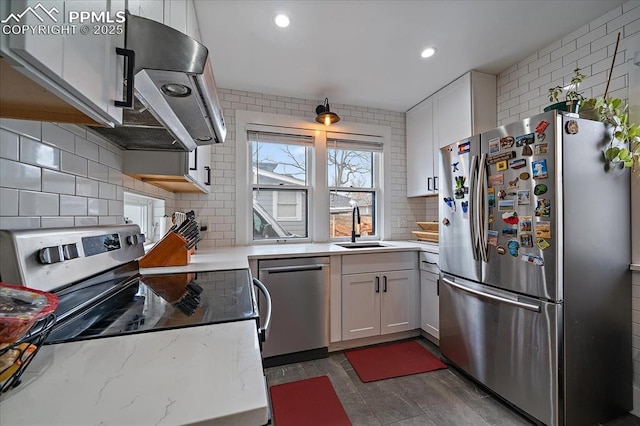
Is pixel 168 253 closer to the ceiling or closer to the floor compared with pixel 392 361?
closer to the ceiling

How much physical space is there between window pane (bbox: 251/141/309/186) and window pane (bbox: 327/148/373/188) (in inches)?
12.9

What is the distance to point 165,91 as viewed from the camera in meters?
0.94

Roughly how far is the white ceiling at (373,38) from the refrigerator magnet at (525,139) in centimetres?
88

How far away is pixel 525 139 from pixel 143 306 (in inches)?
80.9

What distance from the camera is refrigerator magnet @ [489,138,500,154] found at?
168 cm

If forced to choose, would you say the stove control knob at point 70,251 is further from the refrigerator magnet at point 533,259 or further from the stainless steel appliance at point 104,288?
the refrigerator magnet at point 533,259

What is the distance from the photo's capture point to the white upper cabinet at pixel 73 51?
1.27 feet

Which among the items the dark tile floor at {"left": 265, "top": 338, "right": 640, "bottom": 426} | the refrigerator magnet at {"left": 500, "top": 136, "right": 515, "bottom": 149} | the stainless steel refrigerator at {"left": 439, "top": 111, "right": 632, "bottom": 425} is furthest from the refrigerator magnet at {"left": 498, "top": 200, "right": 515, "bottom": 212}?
the dark tile floor at {"left": 265, "top": 338, "right": 640, "bottom": 426}

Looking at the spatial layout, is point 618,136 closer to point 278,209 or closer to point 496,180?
point 496,180

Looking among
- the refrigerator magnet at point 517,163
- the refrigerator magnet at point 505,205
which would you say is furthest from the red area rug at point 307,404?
the refrigerator magnet at point 517,163

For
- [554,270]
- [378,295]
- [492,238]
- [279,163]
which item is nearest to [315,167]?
[279,163]

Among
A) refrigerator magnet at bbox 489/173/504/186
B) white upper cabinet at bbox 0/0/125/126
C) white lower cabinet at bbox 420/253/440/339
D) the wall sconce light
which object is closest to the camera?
white upper cabinet at bbox 0/0/125/126

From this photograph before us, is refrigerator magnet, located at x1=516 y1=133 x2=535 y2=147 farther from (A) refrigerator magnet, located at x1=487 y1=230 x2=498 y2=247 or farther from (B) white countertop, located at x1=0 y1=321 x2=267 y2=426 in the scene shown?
(B) white countertop, located at x1=0 y1=321 x2=267 y2=426

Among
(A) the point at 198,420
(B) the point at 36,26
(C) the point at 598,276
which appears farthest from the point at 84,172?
(C) the point at 598,276
